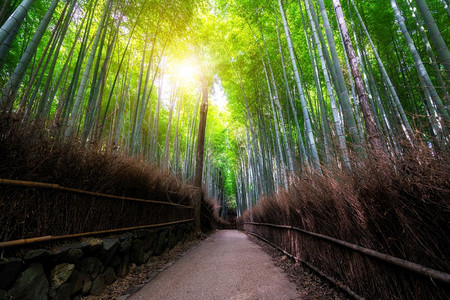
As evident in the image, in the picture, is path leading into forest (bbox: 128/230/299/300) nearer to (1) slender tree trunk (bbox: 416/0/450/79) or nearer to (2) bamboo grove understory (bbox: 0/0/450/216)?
(2) bamboo grove understory (bbox: 0/0/450/216)

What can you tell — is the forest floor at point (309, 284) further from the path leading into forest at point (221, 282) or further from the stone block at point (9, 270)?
the stone block at point (9, 270)

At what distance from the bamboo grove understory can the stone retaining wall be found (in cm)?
97

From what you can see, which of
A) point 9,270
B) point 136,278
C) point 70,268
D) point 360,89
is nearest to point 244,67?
point 360,89

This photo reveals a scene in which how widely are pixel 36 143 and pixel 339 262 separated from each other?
2.75 meters

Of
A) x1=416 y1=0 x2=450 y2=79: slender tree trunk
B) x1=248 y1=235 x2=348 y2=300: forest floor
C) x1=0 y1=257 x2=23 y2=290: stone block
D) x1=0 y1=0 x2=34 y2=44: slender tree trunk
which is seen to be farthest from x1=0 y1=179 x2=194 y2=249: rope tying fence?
x1=416 y1=0 x2=450 y2=79: slender tree trunk

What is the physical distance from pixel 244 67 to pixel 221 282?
7.52 m

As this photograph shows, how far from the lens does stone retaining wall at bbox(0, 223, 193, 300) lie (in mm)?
1306

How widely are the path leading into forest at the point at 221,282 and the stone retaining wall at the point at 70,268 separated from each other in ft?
1.37

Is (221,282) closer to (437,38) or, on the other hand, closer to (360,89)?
(360,89)

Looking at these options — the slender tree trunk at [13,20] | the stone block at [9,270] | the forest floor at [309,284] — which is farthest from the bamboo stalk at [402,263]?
the slender tree trunk at [13,20]

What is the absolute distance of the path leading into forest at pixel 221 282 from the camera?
2150 millimetres

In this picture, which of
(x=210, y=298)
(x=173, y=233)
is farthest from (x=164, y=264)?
(x=210, y=298)

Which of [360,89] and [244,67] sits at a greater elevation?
[244,67]

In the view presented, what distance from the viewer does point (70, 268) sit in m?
1.69
